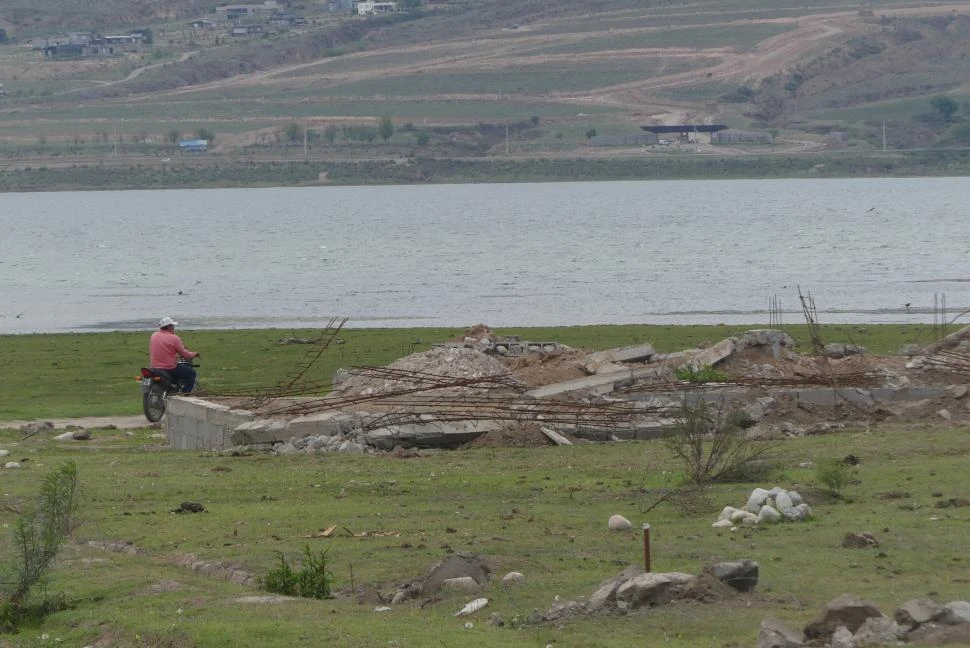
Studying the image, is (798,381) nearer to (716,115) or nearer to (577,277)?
(577,277)

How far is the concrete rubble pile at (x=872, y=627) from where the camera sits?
805 centimetres

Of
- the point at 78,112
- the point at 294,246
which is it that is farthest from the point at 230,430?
the point at 78,112

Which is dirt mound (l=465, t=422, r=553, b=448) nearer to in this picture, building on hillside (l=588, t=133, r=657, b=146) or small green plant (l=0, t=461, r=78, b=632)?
small green plant (l=0, t=461, r=78, b=632)

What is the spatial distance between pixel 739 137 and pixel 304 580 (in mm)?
167493

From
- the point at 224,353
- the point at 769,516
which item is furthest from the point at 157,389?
the point at 224,353

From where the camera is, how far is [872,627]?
8.16 metres

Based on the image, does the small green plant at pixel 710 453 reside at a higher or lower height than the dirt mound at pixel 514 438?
higher

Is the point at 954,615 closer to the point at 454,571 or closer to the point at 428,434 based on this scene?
the point at 454,571

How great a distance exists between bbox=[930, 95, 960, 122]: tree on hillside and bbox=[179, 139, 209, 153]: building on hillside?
7390 centimetres

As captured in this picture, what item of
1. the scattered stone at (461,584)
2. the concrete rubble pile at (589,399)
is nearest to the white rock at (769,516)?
the scattered stone at (461,584)

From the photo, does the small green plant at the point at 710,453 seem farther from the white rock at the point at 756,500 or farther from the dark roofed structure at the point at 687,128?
the dark roofed structure at the point at 687,128

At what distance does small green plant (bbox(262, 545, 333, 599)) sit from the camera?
10.1 m

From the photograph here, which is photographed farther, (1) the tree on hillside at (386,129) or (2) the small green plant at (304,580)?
(1) the tree on hillside at (386,129)

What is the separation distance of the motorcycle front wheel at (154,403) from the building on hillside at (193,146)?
15820 cm
